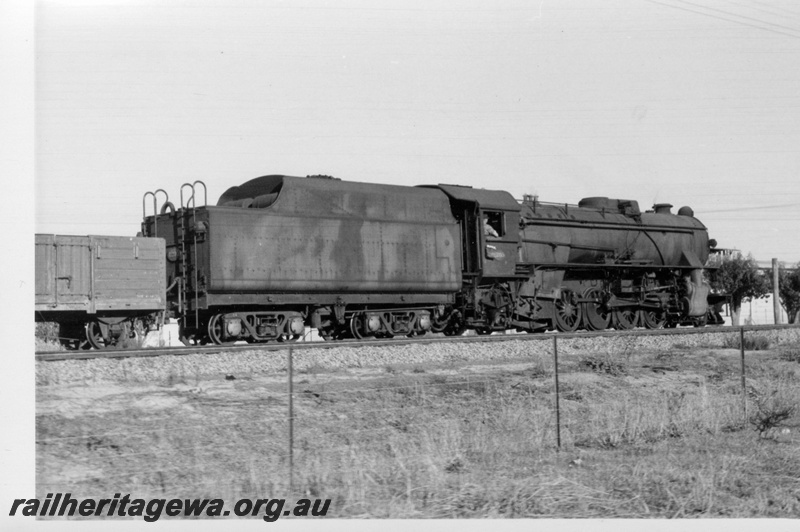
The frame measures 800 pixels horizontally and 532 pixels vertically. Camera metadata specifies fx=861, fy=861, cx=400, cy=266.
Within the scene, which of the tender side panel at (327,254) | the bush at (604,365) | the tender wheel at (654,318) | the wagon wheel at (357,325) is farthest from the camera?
the tender wheel at (654,318)

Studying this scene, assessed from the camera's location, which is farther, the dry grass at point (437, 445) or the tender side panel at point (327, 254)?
the tender side panel at point (327, 254)

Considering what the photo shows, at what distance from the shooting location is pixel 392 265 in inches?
707

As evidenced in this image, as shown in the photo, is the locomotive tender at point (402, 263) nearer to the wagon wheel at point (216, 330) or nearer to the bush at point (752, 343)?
the wagon wheel at point (216, 330)

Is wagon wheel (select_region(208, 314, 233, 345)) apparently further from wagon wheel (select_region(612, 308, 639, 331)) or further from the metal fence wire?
wagon wheel (select_region(612, 308, 639, 331))

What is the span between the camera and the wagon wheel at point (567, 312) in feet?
71.2

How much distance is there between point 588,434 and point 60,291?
871cm

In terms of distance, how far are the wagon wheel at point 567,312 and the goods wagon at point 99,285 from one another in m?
10.4

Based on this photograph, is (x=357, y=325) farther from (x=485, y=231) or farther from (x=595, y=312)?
(x=595, y=312)

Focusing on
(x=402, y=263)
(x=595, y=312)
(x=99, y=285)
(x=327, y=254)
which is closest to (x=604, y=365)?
(x=402, y=263)

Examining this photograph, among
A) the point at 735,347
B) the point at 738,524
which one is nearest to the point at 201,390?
the point at 738,524

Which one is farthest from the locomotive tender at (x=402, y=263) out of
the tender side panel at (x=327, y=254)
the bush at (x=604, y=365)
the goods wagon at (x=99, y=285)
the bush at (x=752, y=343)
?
the bush at (x=604, y=365)

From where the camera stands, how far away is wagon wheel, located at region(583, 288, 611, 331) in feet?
73.5

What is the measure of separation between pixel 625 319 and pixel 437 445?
14.6 meters

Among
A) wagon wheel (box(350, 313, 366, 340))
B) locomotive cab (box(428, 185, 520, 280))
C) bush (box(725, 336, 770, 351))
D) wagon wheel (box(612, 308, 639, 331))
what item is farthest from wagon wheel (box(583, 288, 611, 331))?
wagon wheel (box(350, 313, 366, 340))
